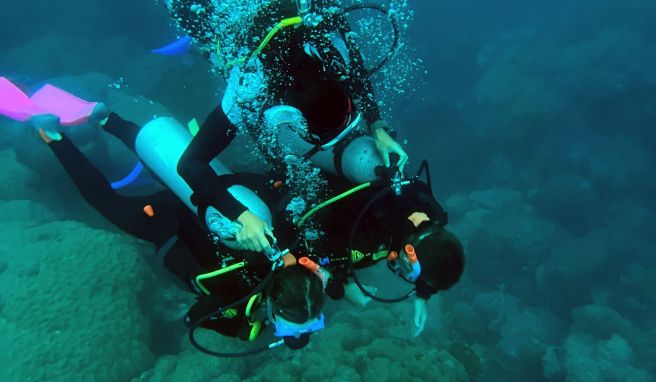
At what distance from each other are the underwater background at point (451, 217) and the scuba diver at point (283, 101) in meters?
2.63

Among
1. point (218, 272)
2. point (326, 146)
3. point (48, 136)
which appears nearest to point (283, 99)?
point (326, 146)

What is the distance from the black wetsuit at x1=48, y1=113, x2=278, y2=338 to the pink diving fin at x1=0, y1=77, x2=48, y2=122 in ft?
1.82

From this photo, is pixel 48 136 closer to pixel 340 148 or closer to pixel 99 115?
pixel 99 115

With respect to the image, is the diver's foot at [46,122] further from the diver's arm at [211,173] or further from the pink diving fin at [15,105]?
the diver's arm at [211,173]

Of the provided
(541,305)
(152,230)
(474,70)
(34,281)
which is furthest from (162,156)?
(474,70)

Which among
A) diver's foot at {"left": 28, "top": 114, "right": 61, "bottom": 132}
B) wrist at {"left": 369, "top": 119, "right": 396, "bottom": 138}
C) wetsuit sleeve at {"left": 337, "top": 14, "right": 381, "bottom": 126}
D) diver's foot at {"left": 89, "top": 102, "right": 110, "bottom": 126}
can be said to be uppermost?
diver's foot at {"left": 28, "top": 114, "right": 61, "bottom": 132}

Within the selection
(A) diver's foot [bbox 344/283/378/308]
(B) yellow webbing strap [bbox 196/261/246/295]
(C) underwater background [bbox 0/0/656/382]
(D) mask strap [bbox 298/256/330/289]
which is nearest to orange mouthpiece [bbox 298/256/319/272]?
(D) mask strap [bbox 298/256/330/289]

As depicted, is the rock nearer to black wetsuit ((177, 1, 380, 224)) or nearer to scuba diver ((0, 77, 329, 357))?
scuba diver ((0, 77, 329, 357))

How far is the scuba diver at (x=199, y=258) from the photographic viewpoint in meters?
2.17

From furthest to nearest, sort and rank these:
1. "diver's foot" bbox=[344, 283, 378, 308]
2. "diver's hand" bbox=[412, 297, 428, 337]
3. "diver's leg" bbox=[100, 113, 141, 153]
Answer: "diver's leg" bbox=[100, 113, 141, 153]
"diver's foot" bbox=[344, 283, 378, 308]
"diver's hand" bbox=[412, 297, 428, 337]

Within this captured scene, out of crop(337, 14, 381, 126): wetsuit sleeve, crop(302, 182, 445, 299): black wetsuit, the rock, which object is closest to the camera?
crop(302, 182, 445, 299): black wetsuit

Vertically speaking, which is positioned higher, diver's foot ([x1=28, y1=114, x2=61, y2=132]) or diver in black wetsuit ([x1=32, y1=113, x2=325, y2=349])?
diver's foot ([x1=28, y1=114, x2=61, y2=132])

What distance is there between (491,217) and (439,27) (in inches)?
691

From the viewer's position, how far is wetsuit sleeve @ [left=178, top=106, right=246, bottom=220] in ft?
7.34
